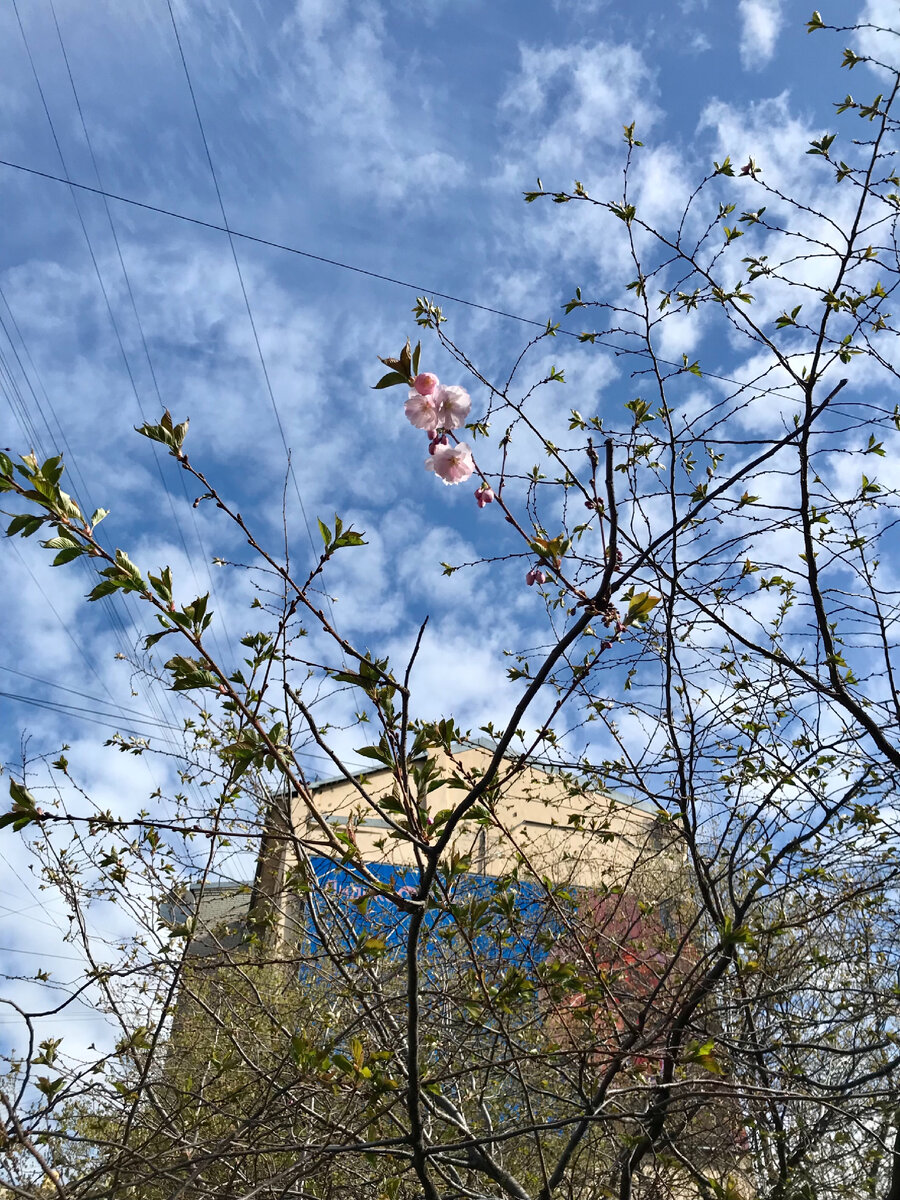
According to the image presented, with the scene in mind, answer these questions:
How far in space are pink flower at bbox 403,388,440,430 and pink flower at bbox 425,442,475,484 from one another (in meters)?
0.08

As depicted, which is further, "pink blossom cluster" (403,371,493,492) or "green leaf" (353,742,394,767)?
"pink blossom cluster" (403,371,493,492)

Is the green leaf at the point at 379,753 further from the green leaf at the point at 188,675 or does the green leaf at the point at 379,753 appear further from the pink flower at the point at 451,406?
the pink flower at the point at 451,406

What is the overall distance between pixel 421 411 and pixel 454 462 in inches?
A: 6.0

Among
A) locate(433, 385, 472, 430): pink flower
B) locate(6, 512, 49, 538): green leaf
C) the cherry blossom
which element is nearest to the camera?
locate(6, 512, 49, 538): green leaf

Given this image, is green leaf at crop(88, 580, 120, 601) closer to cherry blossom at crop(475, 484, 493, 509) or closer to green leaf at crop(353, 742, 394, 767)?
green leaf at crop(353, 742, 394, 767)

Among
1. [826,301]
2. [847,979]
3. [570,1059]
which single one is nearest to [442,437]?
[826,301]

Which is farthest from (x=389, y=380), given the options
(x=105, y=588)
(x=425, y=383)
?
(x=105, y=588)

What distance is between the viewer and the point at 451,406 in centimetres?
182

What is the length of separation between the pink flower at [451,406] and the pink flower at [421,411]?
0.01 m

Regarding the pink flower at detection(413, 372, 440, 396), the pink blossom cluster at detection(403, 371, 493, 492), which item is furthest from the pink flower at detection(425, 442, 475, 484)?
the pink flower at detection(413, 372, 440, 396)

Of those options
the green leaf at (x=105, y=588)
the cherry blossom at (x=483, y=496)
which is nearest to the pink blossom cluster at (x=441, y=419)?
the cherry blossom at (x=483, y=496)

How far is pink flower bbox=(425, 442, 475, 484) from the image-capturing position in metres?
1.89

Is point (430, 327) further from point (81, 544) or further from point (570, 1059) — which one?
point (570, 1059)

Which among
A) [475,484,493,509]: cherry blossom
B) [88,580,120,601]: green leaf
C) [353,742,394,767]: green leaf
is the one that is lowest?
[353,742,394,767]: green leaf
